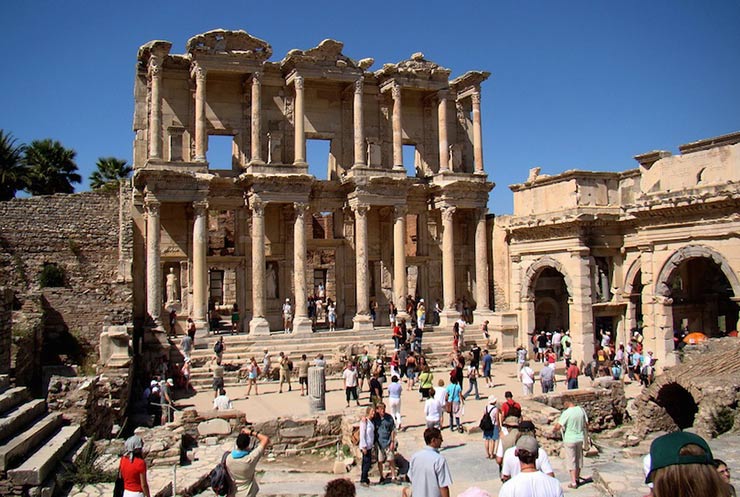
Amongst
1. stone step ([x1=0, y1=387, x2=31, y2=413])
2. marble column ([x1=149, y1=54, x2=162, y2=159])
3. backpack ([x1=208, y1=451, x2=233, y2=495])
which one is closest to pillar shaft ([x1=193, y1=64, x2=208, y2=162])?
marble column ([x1=149, y1=54, x2=162, y2=159])

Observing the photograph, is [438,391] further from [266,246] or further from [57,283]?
[57,283]

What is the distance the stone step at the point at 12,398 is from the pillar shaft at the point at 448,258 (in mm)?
20135

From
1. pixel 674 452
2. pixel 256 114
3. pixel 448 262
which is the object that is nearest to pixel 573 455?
pixel 674 452

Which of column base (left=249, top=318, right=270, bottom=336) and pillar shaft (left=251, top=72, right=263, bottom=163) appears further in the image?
pillar shaft (left=251, top=72, right=263, bottom=163)

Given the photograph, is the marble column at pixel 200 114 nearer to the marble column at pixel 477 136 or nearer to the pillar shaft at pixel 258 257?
the pillar shaft at pixel 258 257

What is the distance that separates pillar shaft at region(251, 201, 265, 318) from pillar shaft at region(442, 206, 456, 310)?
8264 millimetres

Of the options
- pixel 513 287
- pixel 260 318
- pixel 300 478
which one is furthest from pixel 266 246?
pixel 300 478

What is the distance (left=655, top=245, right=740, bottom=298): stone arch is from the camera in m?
20.4

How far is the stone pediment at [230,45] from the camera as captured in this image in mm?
27828

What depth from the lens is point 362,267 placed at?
2908cm

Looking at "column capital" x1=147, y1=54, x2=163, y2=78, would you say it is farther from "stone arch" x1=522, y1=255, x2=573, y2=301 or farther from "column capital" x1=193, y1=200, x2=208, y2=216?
"stone arch" x1=522, y1=255, x2=573, y2=301

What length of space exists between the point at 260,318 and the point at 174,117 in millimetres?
9493

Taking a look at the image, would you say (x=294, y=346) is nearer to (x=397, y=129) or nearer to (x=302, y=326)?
(x=302, y=326)

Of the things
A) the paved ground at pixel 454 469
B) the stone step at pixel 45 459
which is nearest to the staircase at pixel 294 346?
the paved ground at pixel 454 469
